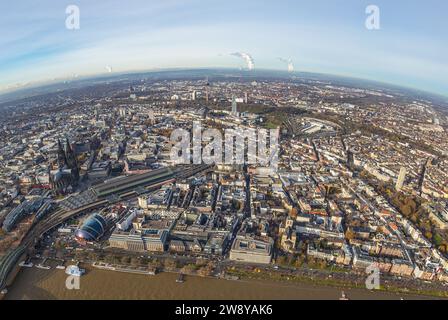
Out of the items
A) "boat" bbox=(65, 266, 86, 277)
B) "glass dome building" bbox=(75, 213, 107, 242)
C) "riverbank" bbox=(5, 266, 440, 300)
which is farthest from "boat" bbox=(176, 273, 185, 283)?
"glass dome building" bbox=(75, 213, 107, 242)

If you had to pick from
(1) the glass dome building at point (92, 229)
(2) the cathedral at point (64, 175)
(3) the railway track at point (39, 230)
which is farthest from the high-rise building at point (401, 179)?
(2) the cathedral at point (64, 175)

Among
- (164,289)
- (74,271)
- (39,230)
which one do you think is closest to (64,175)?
(39,230)

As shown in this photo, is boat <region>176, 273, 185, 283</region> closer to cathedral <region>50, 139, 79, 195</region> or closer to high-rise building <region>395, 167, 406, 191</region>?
cathedral <region>50, 139, 79, 195</region>

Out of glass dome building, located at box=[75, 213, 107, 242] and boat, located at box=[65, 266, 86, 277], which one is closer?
boat, located at box=[65, 266, 86, 277]

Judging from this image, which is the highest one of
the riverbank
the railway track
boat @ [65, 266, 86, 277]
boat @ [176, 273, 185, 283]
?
the railway track

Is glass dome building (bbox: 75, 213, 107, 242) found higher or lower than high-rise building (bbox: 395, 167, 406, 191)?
lower

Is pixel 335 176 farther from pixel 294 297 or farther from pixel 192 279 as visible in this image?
pixel 192 279

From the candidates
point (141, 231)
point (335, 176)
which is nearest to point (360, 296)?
point (141, 231)

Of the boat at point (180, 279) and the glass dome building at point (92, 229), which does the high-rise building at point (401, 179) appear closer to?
the boat at point (180, 279)
